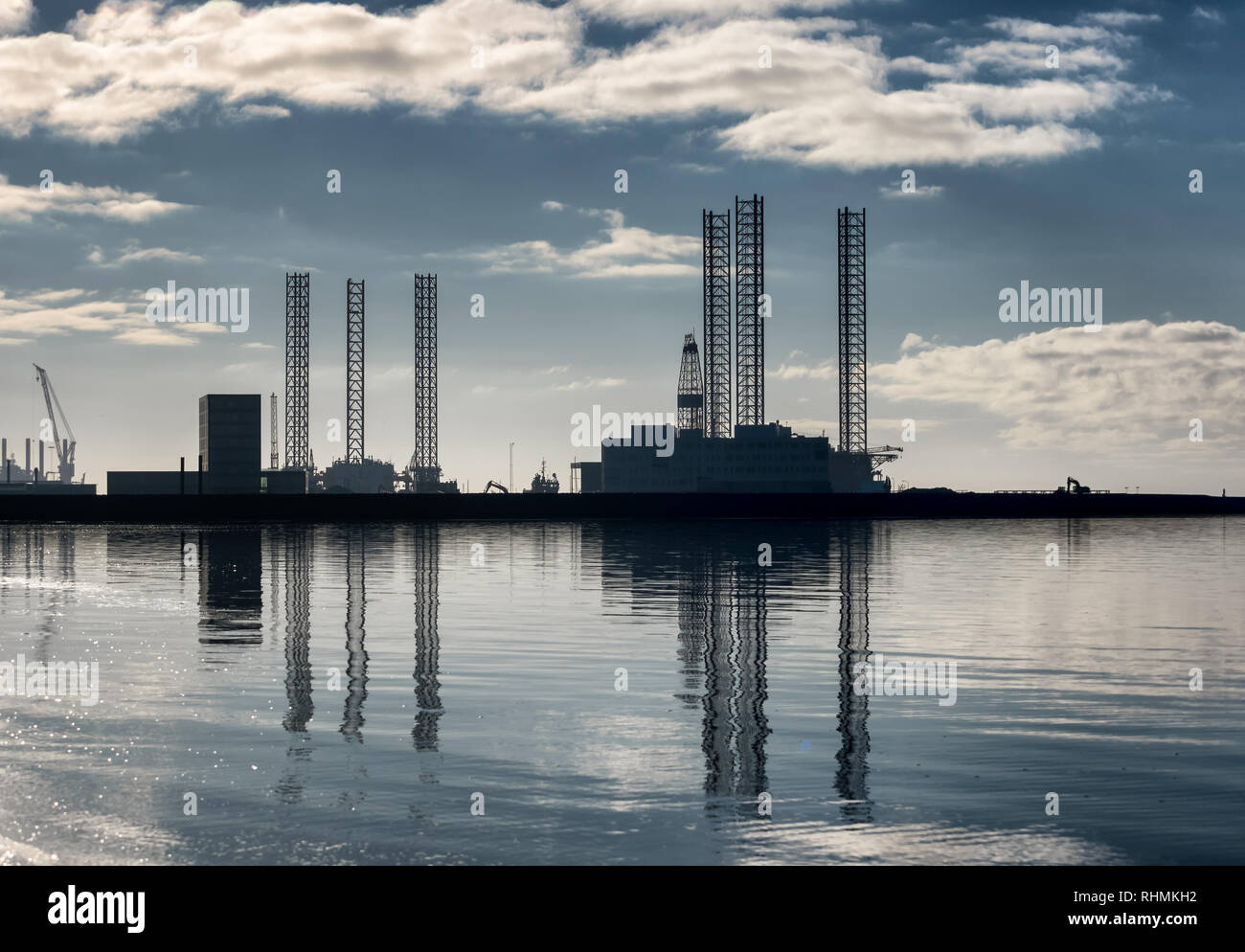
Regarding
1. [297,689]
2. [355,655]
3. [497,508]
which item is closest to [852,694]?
[297,689]

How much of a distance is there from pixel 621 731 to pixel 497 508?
14918 centimetres

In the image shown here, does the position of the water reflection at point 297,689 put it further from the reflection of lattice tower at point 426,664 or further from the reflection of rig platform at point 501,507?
the reflection of rig platform at point 501,507

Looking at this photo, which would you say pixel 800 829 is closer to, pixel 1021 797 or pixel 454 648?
pixel 1021 797

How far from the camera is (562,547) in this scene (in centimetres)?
8131

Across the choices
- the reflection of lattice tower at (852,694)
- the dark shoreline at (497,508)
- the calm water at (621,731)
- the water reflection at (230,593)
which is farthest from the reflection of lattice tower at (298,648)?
the dark shoreline at (497,508)

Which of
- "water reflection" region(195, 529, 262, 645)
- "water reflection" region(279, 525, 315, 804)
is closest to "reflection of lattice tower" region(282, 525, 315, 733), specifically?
"water reflection" region(279, 525, 315, 804)

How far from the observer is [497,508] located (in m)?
166

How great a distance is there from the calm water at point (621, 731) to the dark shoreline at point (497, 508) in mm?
115933

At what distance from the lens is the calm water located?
11.8 m

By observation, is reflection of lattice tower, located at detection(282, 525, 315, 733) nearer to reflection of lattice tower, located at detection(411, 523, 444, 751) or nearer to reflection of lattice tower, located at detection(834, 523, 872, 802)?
reflection of lattice tower, located at detection(411, 523, 444, 751)

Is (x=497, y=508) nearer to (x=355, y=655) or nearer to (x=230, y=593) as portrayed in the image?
(x=230, y=593)

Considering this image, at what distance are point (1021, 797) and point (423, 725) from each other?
8682 millimetres
